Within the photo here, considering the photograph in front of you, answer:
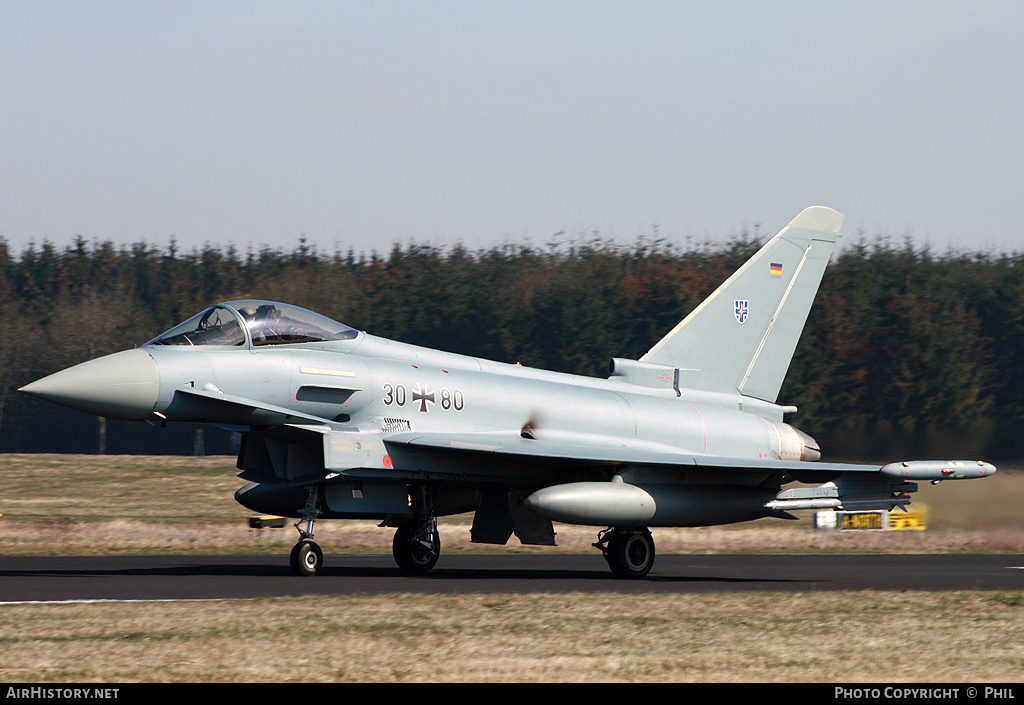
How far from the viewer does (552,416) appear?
15797mm

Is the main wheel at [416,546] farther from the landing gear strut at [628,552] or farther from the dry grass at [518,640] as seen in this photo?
the dry grass at [518,640]

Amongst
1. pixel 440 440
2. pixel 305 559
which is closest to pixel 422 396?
pixel 440 440

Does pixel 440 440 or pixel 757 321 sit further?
pixel 757 321

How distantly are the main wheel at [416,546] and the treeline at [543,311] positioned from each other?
977 inches

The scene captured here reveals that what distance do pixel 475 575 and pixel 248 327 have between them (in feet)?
15.3

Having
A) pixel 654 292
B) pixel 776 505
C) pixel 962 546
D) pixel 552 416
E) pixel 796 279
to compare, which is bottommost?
pixel 962 546

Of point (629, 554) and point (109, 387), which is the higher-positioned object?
point (109, 387)

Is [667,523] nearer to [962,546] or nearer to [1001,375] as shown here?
[962,546]

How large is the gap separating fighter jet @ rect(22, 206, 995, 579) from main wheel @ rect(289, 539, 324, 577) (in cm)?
3

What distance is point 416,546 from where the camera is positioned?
50.4 ft

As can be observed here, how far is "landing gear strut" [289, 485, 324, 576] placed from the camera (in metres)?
14.1

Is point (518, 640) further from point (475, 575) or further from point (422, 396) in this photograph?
point (475, 575)

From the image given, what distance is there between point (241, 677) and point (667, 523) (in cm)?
880
